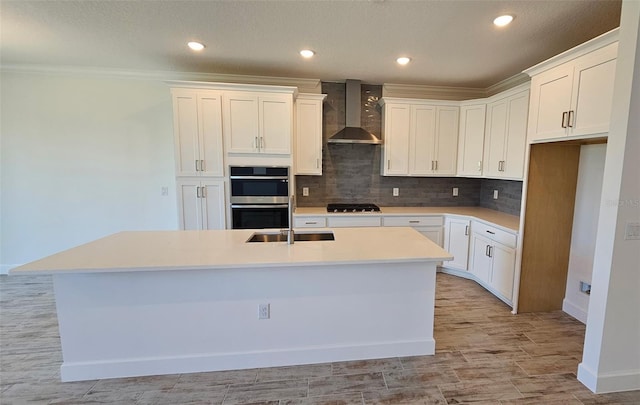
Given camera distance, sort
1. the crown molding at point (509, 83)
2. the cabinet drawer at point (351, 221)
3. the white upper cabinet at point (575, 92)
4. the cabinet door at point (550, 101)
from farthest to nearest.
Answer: the cabinet drawer at point (351, 221)
the crown molding at point (509, 83)
the cabinet door at point (550, 101)
the white upper cabinet at point (575, 92)

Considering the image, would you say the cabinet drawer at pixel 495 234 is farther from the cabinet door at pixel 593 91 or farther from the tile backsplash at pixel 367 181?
the cabinet door at pixel 593 91

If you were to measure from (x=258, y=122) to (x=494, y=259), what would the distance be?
126 inches

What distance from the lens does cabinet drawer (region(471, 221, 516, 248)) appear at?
2.96 metres

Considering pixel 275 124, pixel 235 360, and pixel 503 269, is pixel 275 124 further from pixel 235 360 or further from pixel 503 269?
pixel 503 269

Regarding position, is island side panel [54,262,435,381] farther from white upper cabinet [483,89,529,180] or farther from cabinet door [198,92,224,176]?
white upper cabinet [483,89,529,180]

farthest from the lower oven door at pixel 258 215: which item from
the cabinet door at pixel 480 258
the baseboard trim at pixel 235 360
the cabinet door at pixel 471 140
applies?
the cabinet door at pixel 471 140

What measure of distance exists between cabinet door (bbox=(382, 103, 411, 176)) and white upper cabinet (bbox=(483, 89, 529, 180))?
0.99 meters

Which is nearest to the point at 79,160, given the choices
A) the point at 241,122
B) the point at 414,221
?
the point at 241,122

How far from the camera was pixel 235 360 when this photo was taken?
208 centimetres

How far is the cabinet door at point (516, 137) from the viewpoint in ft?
10.1

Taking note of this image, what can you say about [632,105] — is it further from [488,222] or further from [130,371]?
[130,371]

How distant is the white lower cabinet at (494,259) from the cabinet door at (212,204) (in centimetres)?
318

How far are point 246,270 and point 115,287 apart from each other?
881 millimetres

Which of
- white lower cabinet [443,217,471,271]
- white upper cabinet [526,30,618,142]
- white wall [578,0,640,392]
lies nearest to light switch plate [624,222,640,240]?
white wall [578,0,640,392]
